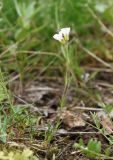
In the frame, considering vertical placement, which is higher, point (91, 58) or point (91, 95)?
point (91, 58)

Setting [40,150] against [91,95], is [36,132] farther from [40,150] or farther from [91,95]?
[91,95]

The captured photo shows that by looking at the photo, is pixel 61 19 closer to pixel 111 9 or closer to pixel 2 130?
pixel 111 9

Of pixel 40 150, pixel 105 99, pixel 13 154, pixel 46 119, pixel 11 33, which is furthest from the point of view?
pixel 11 33

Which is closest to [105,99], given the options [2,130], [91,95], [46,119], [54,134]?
[91,95]

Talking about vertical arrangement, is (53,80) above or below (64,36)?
below

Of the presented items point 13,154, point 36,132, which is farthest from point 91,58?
point 13,154

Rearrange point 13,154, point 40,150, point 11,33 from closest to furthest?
point 13,154 → point 40,150 → point 11,33

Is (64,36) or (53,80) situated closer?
(64,36)

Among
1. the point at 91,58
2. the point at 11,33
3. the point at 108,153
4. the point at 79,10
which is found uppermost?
the point at 79,10

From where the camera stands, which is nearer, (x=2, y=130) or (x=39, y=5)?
(x=2, y=130)
